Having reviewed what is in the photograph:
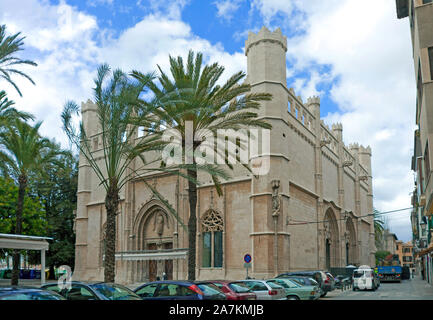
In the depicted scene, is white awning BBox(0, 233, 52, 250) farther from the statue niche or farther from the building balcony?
the building balcony

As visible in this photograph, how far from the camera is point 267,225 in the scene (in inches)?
1069

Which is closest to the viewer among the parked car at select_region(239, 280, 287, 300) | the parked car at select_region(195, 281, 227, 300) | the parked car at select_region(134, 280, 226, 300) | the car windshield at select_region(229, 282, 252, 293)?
the parked car at select_region(134, 280, 226, 300)

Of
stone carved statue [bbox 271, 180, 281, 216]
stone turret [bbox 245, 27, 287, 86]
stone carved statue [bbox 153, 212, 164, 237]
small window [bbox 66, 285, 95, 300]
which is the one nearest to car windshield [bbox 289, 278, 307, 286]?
stone carved statue [bbox 271, 180, 281, 216]

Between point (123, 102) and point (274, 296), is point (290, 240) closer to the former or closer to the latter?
point (274, 296)

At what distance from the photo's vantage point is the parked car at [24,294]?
7.40 metres

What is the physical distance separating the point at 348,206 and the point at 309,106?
12.1 meters

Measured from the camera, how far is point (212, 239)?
3056 cm

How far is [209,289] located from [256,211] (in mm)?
16030

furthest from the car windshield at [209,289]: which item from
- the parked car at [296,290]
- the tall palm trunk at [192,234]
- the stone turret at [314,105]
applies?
the stone turret at [314,105]

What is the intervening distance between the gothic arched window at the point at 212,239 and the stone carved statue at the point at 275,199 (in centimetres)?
439

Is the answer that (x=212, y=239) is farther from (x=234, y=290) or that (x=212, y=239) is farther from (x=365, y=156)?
(x=365, y=156)

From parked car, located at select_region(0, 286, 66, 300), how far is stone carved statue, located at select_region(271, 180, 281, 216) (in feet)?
66.5

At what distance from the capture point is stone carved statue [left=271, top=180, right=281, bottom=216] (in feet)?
89.5

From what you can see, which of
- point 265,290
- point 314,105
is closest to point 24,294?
point 265,290
